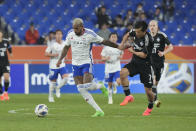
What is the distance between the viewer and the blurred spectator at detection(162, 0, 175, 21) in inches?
1017

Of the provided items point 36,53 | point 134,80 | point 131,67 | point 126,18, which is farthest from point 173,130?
point 126,18

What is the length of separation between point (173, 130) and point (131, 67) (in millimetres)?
3510

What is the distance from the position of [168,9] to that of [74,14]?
4.78 metres

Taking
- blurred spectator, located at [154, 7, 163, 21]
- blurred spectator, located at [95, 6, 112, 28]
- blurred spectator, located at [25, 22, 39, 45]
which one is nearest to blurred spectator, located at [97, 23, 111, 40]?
blurred spectator, located at [95, 6, 112, 28]

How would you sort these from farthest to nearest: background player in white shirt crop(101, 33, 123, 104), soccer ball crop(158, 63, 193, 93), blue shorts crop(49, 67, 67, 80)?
soccer ball crop(158, 63, 193, 93), blue shorts crop(49, 67, 67, 80), background player in white shirt crop(101, 33, 123, 104)

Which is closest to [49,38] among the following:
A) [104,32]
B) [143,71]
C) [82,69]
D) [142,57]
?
[104,32]

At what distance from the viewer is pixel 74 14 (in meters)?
26.1

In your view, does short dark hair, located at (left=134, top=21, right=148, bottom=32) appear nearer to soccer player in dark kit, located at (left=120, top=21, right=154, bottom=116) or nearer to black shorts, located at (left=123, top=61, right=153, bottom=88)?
soccer player in dark kit, located at (left=120, top=21, right=154, bottom=116)

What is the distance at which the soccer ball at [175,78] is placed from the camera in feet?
70.9

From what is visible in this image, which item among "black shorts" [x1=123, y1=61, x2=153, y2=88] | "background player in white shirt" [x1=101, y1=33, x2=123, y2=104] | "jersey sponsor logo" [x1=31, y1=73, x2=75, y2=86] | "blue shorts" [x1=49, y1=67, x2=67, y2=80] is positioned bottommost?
"jersey sponsor logo" [x1=31, y1=73, x2=75, y2=86]

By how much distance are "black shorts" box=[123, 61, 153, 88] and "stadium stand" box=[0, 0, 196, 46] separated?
12947 millimetres

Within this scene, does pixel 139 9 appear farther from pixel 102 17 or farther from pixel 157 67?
pixel 157 67

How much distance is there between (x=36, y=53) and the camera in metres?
22.5

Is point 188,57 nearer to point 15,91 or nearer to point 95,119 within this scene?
point 15,91
